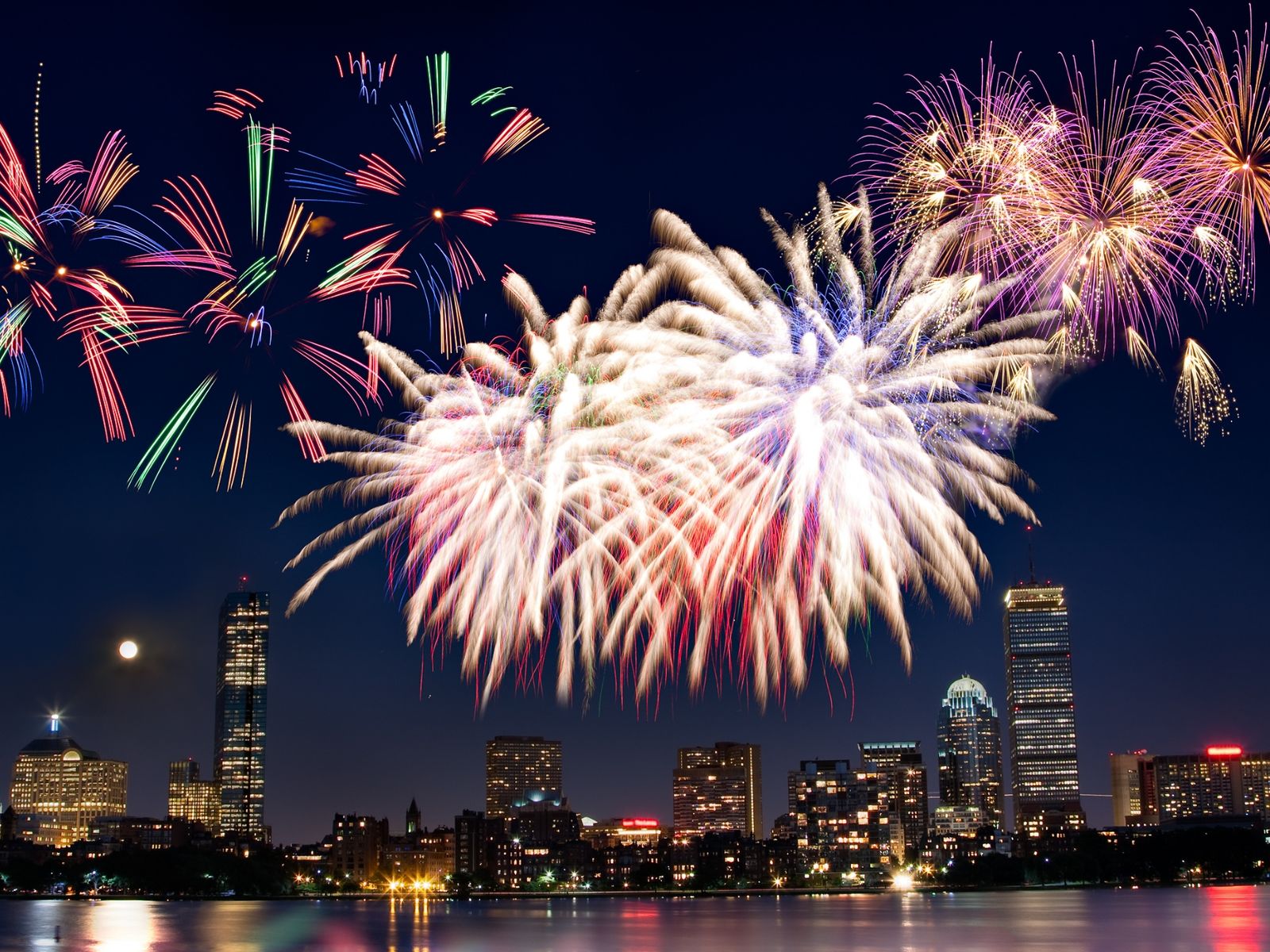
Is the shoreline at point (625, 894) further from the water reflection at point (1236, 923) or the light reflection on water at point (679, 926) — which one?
the water reflection at point (1236, 923)

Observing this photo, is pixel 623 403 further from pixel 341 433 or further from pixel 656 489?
pixel 341 433

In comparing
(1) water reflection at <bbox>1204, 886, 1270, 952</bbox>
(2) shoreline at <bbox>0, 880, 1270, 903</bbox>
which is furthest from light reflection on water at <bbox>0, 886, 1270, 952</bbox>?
(2) shoreline at <bbox>0, 880, 1270, 903</bbox>

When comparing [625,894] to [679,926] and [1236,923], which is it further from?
[1236,923]

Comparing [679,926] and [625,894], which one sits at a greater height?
[679,926]

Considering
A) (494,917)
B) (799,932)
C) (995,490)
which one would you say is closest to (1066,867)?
(494,917)

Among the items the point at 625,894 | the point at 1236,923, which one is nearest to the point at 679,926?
the point at 1236,923

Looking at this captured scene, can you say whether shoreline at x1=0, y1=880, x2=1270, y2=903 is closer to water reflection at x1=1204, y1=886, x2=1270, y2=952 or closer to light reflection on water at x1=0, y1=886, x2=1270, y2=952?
light reflection on water at x1=0, y1=886, x2=1270, y2=952

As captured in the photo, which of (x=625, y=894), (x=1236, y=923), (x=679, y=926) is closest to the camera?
(x=1236, y=923)

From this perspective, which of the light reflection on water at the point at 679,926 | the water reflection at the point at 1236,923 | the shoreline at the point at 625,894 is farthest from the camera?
the shoreline at the point at 625,894

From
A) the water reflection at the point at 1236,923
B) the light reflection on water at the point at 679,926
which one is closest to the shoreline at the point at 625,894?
→ the light reflection on water at the point at 679,926
